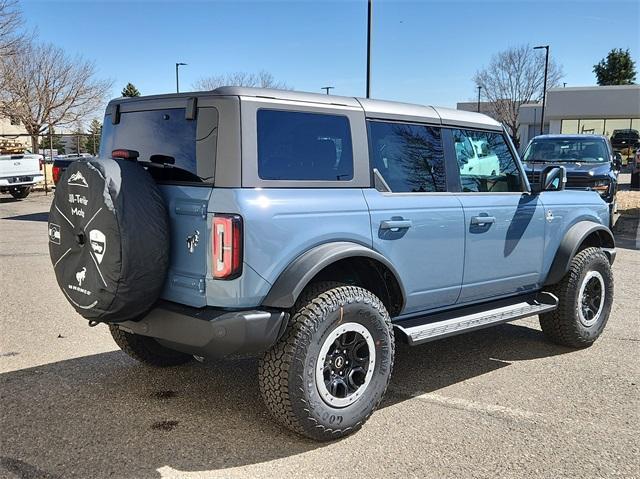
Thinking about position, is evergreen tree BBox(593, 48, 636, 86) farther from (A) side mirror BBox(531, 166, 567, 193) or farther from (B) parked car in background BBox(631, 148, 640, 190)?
(A) side mirror BBox(531, 166, 567, 193)

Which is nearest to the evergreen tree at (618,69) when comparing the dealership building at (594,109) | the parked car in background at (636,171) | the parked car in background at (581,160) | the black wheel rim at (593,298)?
the dealership building at (594,109)

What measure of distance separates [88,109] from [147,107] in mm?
35768

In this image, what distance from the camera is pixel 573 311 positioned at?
521 cm

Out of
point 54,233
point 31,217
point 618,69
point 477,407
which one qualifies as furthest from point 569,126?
point 54,233

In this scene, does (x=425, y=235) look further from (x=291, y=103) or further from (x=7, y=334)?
(x=7, y=334)

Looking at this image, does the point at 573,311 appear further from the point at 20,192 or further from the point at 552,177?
the point at 20,192

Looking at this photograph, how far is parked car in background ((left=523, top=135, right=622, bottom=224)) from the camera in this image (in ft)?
38.4

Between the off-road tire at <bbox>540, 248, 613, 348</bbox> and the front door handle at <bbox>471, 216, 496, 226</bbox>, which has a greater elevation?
the front door handle at <bbox>471, 216, 496, 226</bbox>

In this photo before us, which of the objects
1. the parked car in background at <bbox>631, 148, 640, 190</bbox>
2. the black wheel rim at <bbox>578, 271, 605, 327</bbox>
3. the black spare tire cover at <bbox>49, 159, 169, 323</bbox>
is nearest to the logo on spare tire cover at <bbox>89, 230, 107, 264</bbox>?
the black spare tire cover at <bbox>49, 159, 169, 323</bbox>

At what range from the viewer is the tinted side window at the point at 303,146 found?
11.3 feet

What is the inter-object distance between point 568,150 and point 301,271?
1096 centimetres

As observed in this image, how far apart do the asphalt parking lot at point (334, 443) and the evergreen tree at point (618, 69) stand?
64243 millimetres

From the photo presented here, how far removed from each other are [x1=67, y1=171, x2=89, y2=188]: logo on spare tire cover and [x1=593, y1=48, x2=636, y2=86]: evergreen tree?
6729 cm

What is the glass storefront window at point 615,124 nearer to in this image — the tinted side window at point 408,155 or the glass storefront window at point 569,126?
the glass storefront window at point 569,126
